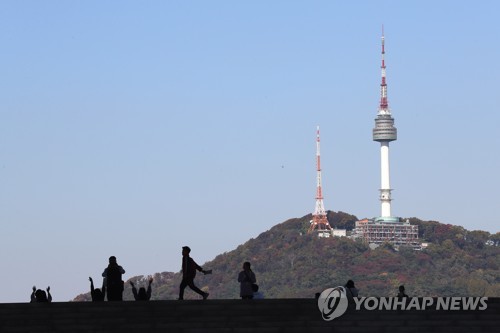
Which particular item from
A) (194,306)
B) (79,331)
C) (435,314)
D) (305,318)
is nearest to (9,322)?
(79,331)

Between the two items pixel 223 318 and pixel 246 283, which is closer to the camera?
pixel 223 318

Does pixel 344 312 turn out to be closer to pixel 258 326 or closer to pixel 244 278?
pixel 258 326

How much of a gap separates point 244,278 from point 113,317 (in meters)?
4.20

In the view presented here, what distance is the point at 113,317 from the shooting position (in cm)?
2652

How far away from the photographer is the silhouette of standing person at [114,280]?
29578 mm

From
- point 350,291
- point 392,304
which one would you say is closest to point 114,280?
point 350,291

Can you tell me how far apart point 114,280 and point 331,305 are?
511 centimetres

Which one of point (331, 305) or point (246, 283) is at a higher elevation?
point (246, 283)

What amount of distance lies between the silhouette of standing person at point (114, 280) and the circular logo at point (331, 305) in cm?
476

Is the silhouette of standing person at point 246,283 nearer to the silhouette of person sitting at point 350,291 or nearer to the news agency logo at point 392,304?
the silhouette of person sitting at point 350,291

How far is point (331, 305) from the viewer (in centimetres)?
2675

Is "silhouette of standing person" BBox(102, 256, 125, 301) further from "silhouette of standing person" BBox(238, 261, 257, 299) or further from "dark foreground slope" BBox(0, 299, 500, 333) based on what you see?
"dark foreground slope" BBox(0, 299, 500, 333)

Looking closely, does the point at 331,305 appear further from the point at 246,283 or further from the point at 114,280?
the point at 114,280

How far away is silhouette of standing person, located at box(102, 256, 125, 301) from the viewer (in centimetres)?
2958
